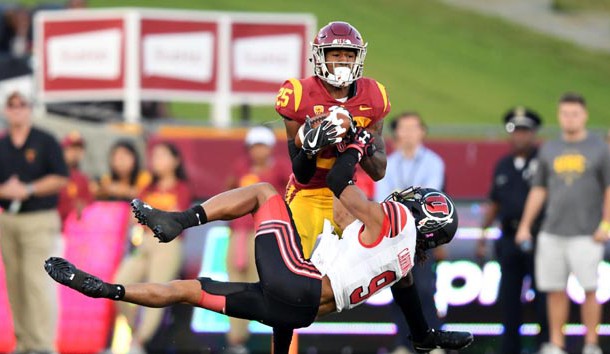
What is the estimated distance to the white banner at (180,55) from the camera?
1777 centimetres

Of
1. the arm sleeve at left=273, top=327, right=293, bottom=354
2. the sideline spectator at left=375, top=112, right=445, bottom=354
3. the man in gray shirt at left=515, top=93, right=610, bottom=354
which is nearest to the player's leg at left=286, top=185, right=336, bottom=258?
the arm sleeve at left=273, top=327, right=293, bottom=354

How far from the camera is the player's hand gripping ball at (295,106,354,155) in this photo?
7.61m

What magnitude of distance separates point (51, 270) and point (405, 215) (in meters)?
1.98

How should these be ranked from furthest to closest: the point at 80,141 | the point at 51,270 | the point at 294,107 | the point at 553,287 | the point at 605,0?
the point at 605,0 < the point at 80,141 < the point at 553,287 < the point at 294,107 < the point at 51,270

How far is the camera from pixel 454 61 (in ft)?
84.1

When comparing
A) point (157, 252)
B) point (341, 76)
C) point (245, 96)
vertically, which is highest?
point (341, 76)

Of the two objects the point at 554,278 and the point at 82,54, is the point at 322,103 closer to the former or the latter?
the point at 554,278

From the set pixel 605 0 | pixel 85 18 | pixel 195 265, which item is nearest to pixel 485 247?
pixel 195 265

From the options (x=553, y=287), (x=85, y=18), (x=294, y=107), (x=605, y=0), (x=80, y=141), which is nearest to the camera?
(x=294, y=107)

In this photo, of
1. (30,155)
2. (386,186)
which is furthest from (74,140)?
(386,186)

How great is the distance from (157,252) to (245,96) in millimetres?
6447

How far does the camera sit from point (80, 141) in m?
13.1

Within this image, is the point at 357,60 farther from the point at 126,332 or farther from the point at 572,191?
the point at 126,332

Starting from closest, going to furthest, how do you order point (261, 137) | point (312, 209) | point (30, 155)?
point (312, 209), point (30, 155), point (261, 137)
